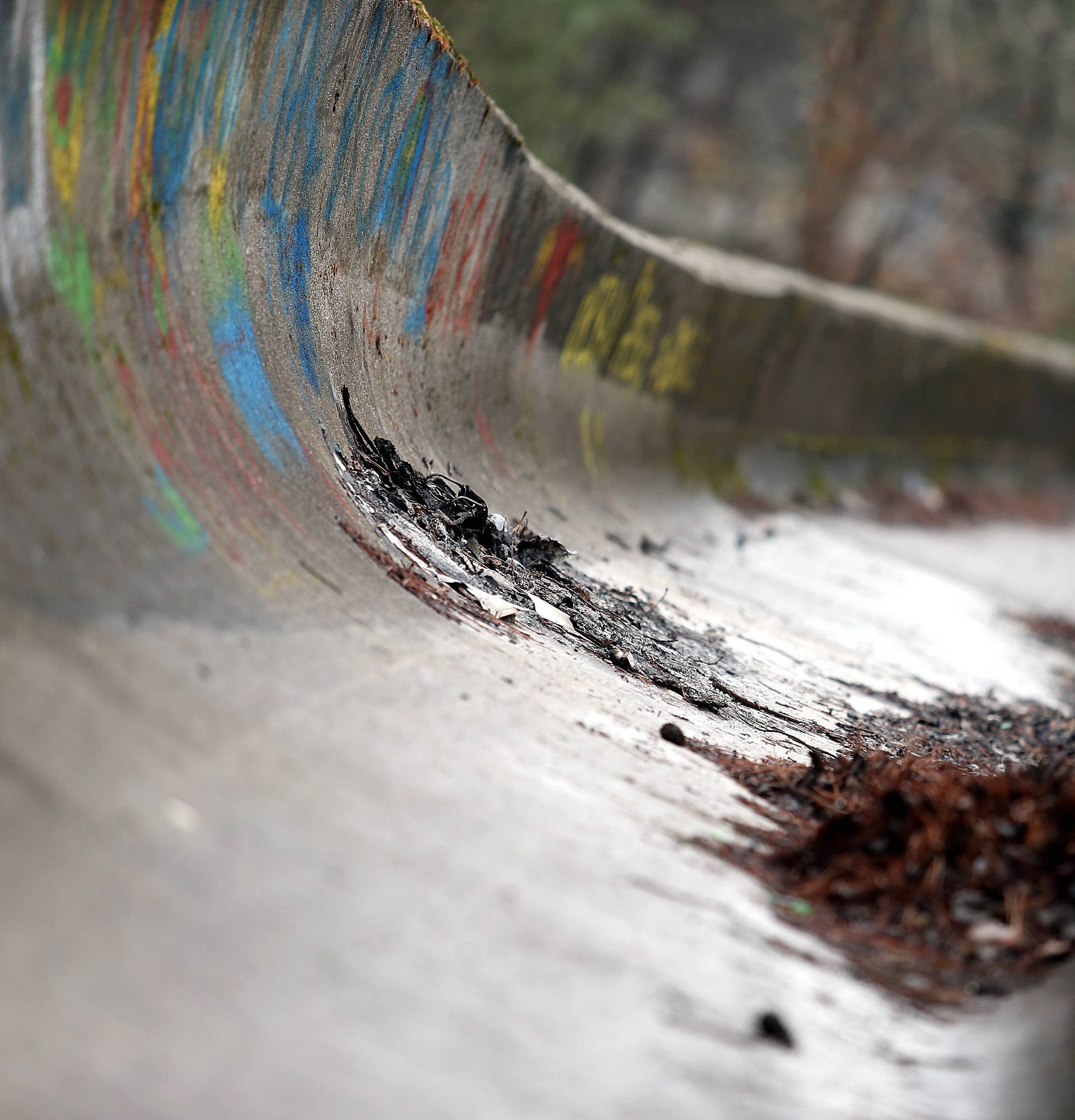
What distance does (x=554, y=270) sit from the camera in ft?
20.5

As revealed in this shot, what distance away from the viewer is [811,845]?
261 cm

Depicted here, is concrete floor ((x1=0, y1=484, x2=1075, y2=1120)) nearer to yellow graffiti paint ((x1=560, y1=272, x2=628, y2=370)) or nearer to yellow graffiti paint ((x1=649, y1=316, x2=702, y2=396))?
yellow graffiti paint ((x1=560, y1=272, x2=628, y2=370))

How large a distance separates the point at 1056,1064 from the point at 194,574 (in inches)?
70.0

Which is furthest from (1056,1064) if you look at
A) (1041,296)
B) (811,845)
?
(1041,296)

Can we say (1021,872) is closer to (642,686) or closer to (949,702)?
(642,686)

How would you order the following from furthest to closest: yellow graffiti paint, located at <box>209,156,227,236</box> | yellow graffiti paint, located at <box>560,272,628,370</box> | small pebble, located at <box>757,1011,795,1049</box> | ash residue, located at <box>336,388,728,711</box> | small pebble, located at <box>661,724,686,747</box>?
1. yellow graffiti paint, located at <box>560,272,628,370</box>
2. ash residue, located at <box>336,388,728,711</box>
3. yellow graffiti paint, located at <box>209,156,227,236</box>
4. small pebble, located at <box>661,724,686,747</box>
5. small pebble, located at <box>757,1011,795,1049</box>

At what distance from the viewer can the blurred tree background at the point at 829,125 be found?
15641 millimetres

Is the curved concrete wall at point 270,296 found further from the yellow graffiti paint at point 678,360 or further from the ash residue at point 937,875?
the ash residue at point 937,875

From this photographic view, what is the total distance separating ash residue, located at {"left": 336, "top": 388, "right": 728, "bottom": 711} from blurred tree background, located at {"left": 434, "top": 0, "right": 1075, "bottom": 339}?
5738 mm

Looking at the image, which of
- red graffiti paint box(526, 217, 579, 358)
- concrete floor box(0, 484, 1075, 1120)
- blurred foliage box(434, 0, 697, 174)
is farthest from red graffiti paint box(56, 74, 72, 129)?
blurred foliage box(434, 0, 697, 174)

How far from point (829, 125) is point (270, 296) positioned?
13726 millimetres

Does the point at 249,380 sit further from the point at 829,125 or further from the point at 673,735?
the point at 829,125

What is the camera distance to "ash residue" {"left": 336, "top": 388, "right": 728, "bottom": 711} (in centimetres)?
369

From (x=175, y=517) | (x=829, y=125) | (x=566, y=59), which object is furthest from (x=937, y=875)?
(x=829, y=125)
